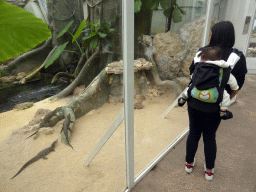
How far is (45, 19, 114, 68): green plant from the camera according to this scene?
596 millimetres

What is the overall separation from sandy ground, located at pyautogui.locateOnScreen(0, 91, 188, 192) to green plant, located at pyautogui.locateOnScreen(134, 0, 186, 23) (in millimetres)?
579

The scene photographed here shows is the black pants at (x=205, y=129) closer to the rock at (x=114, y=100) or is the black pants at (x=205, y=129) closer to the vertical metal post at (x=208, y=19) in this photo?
the rock at (x=114, y=100)

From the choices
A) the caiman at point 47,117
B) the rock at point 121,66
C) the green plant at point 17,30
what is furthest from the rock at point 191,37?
the green plant at point 17,30

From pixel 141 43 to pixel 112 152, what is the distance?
0.72 m

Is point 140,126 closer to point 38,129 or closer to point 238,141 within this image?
point 38,129

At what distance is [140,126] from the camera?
131cm

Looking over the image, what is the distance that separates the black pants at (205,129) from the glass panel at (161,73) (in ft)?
1.06

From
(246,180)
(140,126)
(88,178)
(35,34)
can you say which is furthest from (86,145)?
(246,180)

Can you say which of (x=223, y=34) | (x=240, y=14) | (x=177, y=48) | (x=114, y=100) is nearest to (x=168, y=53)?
(x=177, y=48)

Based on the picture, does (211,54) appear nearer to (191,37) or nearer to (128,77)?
(128,77)

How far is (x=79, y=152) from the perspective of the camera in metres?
0.84

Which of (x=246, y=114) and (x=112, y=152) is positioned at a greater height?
(x=112, y=152)

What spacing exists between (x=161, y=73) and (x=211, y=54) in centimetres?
49

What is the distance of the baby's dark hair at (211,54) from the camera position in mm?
1023
